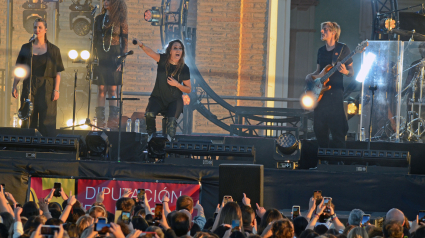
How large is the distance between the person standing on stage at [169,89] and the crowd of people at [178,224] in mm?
2071

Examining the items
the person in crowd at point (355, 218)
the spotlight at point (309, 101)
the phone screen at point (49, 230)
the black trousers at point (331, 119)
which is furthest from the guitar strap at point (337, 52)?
the phone screen at point (49, 230)

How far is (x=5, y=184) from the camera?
237 inches

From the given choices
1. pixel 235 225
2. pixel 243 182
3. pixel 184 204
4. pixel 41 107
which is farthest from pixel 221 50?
pixel 235 225

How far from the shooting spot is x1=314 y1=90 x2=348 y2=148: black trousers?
6.82 m

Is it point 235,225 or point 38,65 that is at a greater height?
point 38,65

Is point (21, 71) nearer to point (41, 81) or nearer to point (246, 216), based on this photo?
point (41, 81)

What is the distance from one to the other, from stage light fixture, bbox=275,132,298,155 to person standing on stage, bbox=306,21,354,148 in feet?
1.78

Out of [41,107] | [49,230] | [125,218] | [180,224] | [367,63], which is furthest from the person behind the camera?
[367,63]

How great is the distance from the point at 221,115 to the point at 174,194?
6.21 metres

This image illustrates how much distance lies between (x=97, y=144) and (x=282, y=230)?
378 centimetres

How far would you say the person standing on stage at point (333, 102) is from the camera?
22.4 ft

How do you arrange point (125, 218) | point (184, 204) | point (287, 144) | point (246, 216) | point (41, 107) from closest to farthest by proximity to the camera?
point (125, 218) → point (246, 216) → point (184, 204) → point (287, 144) → point (41, 107)

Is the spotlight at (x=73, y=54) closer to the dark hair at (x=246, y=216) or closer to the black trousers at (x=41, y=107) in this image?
the black trousers at (x=41, y=107)

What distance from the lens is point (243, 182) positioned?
534 cm
